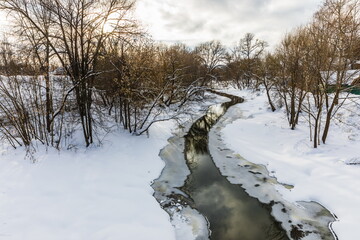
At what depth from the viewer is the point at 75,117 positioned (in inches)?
452

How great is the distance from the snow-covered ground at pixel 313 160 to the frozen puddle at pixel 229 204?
0.41 meters

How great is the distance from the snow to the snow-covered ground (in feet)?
16.5

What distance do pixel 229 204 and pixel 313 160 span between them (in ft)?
15.7

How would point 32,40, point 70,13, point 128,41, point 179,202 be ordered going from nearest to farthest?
point 179,202 < point 70,13 < point 32,40 < point 128,41

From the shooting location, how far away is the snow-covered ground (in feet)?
21.2

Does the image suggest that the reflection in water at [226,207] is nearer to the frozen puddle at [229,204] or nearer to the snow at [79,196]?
the frozen puddle at [229,204]

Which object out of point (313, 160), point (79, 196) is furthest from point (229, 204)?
point (79, 196)

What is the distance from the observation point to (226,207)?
7246mm

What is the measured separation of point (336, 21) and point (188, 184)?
929 cm

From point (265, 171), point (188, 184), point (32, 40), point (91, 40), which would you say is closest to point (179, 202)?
point (188, 184)

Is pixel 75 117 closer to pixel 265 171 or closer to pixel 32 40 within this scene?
pixel 32 40

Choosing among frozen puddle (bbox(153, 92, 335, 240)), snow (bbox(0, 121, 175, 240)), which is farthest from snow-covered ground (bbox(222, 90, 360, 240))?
snow (bbox(0, 121, 175, 240))

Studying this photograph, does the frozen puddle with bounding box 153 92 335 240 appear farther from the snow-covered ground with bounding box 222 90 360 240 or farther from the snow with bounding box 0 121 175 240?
the snow with bounding box 0 121 175 240

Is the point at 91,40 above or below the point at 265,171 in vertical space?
above
